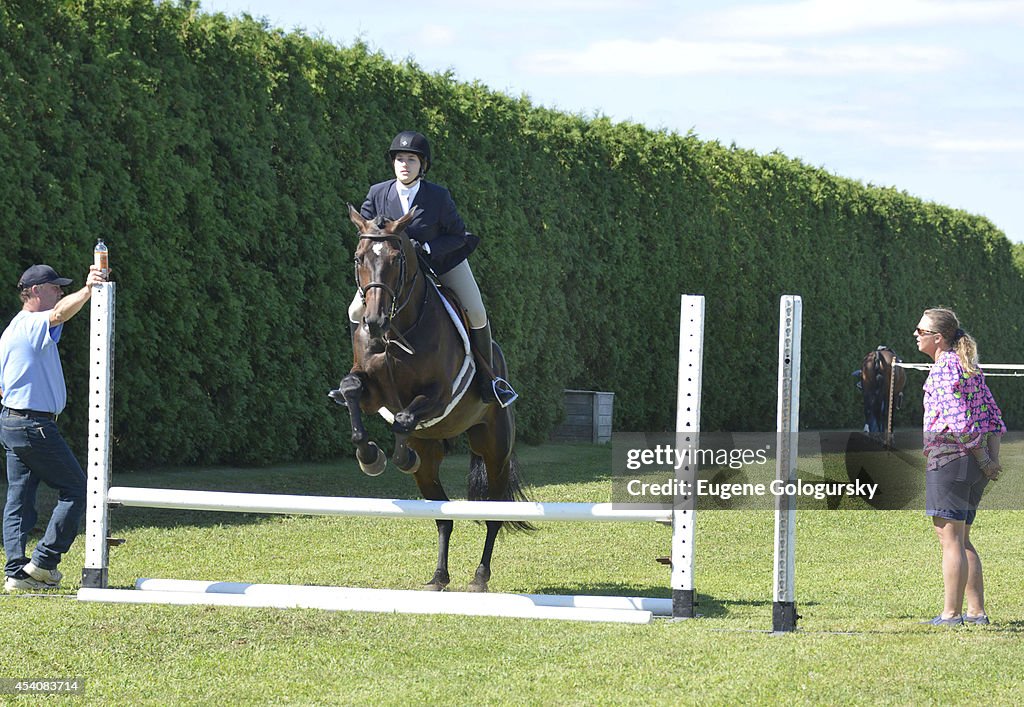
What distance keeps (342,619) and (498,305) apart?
34.8 feet

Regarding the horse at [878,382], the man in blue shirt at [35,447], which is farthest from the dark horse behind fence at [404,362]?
the horse at [878,382]

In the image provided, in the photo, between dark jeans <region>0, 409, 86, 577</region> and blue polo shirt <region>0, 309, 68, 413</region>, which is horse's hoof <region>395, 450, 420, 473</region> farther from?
blue polo shirt <region>0, 309, 68, 413</region>

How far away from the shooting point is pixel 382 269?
642 centimetres

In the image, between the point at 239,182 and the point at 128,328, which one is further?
the point at 239,182

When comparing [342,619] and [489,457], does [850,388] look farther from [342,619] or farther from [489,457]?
[342,619]

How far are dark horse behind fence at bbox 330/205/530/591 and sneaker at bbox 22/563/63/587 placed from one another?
6.48 ft

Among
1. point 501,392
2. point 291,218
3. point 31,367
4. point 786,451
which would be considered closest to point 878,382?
point 291,218

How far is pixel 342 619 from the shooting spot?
6164 mm

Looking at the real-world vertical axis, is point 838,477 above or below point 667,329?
below

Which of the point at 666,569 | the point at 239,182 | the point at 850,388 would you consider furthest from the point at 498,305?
the point at 850,388

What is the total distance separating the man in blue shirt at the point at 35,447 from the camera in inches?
272

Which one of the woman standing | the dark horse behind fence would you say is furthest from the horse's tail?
the woman standing

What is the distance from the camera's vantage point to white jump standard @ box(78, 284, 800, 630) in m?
6.11

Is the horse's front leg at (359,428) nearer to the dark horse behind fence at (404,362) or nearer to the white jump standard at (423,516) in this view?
the dark horse behind fence at (404,362)
